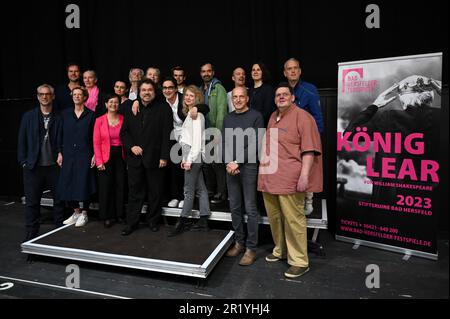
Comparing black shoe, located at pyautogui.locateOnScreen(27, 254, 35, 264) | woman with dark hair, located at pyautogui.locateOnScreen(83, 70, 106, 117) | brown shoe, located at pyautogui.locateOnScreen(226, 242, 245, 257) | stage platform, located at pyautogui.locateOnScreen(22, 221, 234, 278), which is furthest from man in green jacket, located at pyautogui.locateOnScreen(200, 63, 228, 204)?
black shoe, located at pyautogui.locateOnScreen(27, 254, 35, 264)

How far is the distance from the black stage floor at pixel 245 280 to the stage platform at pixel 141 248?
114 millimetres

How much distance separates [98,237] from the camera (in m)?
2.95

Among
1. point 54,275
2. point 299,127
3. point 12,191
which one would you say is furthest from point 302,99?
point 12,191

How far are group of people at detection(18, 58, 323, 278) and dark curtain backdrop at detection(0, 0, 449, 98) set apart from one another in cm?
76

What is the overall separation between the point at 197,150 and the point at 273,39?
1.76m

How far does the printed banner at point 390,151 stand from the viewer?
274 cm

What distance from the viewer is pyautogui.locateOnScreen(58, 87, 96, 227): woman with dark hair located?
3209mm

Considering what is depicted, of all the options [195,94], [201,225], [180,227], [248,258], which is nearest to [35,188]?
[180,227]

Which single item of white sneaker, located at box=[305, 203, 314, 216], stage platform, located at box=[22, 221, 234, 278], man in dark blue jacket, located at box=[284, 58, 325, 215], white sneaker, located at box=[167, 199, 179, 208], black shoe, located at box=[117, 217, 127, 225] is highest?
man in dark blue jacket, located at box=[284, 58, 325, 215]

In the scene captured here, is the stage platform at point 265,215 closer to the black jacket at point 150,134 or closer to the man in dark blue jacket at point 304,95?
the black jacket at point 150,134

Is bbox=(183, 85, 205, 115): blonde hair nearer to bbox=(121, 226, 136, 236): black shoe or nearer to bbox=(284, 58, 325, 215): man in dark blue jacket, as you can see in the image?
bbox=(284, 58, 325, 215): man in dark blue jacket

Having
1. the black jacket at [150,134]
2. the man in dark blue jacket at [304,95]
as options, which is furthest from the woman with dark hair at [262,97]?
the black jacket at [150,134]

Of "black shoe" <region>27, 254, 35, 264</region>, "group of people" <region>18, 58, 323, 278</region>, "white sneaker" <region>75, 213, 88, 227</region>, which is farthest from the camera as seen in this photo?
"white sneaker" <region>75, 213, 88, 227</region>

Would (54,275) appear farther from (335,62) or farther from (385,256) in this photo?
(335,62)
